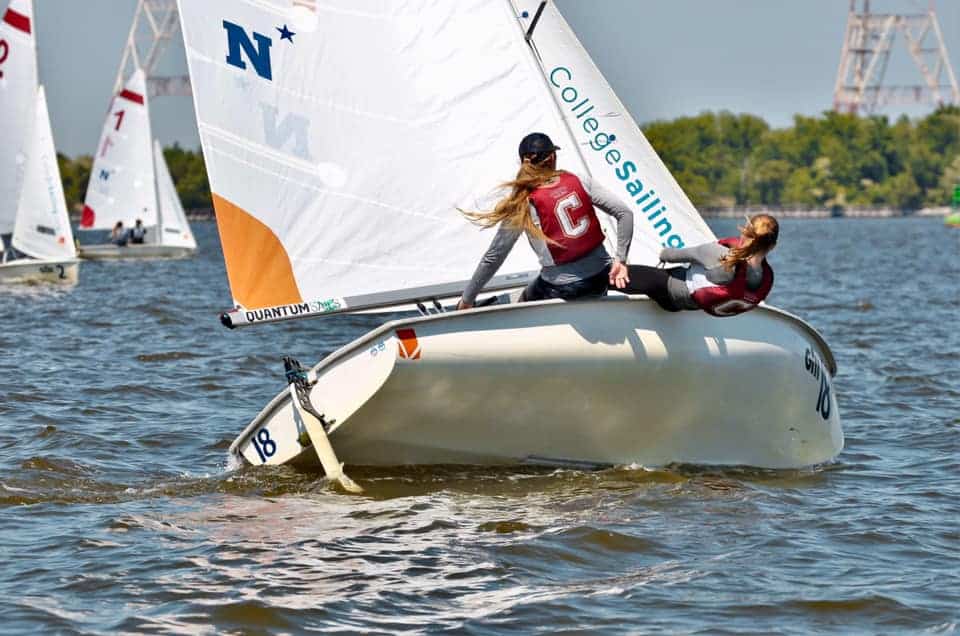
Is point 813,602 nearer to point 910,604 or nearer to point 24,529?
point 910,604

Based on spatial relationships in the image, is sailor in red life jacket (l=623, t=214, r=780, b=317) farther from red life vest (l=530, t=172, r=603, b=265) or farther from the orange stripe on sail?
the orange stripe on sail

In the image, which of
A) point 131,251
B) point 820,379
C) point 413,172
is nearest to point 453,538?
point 413,172

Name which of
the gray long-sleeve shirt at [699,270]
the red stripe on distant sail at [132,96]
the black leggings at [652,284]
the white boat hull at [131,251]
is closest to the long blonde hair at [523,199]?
the black leggings at [652,284]

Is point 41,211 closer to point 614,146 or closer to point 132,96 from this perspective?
point 132,96

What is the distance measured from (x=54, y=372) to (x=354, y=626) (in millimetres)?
9634

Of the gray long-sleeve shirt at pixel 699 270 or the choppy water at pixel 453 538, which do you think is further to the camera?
the gray long-sleeve shirt at pixel 699 270

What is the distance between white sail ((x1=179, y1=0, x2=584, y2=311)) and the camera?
9469 millimetres

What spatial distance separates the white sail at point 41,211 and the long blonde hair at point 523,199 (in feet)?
79.4

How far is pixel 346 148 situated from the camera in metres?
9.59

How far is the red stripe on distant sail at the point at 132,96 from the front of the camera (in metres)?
45.2

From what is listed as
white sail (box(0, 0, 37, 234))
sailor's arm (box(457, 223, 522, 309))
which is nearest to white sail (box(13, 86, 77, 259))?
white sail (box(0, 0, 37, 234))

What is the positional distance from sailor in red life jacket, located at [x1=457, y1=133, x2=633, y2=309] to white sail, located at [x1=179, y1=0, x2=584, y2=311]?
621 mm

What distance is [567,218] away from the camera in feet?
28.6

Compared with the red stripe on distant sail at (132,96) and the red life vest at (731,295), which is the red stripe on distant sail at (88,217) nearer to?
the red stripe on distant sail at (132,96)
